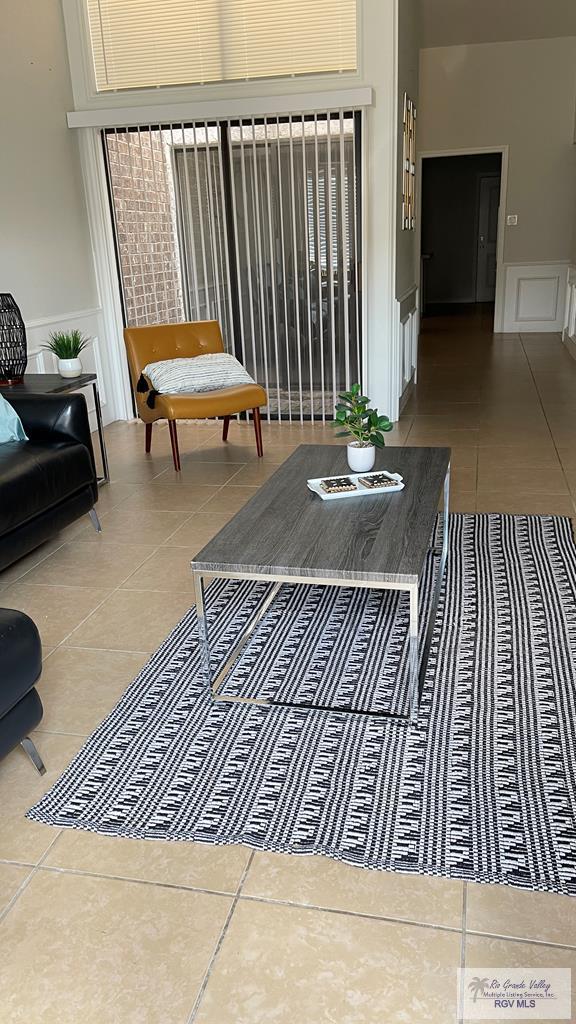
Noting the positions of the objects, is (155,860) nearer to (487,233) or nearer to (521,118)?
(521,118)

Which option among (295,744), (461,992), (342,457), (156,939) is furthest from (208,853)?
(342,457)

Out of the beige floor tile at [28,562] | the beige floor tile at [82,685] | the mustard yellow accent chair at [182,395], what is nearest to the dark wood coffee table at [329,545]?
the beige floor tile at [82,685]

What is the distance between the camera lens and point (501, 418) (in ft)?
18.4

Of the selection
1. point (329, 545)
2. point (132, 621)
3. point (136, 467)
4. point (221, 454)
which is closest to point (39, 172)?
point (136, 467)

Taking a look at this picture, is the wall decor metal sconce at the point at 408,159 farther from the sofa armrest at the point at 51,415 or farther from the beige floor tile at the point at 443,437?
the sofa armrest at the point at 51,415

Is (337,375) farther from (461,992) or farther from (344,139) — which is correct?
(461,992)

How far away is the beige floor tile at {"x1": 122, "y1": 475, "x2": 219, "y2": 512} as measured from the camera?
4.05m

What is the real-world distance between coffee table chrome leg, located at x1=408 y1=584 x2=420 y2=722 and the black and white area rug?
0.15 ft

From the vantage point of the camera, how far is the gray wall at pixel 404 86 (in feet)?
17.1

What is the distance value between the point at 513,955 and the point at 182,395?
367cm

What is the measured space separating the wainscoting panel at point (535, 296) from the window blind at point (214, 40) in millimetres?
5252

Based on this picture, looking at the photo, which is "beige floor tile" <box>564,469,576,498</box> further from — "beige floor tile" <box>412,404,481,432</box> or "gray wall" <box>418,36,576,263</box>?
"gray wall" <box>418,36,576,263</box>

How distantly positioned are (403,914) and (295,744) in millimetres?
606

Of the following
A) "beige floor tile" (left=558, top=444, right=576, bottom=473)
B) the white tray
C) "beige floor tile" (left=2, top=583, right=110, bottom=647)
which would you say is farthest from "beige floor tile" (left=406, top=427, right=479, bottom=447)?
"beige floor tile" (left=2, top=583, right=110, bottom=647)
